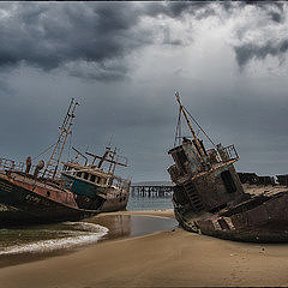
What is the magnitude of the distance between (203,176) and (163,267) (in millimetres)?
9739

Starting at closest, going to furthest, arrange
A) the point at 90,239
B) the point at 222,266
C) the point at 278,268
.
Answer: the point at 278,268 → the point at 222,266 → the point at 90,239

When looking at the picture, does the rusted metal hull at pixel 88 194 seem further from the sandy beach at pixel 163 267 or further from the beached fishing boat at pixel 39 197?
the sandy beach at pixel 163 267

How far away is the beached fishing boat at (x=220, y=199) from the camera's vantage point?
13.0m

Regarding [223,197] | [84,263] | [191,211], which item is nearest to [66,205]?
[191,211]

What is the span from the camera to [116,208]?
1538 inches

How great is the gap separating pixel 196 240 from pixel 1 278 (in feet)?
24.9

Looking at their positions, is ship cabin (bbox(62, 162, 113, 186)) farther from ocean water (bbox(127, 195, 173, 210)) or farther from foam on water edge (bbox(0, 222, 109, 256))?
ocean water (bbox(127, 195, 173, 210))

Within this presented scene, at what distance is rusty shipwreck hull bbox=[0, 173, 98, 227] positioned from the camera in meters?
21.6

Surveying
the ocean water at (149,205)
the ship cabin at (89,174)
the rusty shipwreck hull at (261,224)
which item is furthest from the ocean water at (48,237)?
the ocean water at (149,205)

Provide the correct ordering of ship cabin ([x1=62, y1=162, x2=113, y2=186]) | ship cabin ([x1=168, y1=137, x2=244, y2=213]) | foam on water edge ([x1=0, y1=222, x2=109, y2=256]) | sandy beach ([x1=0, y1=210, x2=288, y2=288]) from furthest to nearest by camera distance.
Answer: ship cabin ([x1=62, y1=162, x2=113, y2=186]) → ship cabin ([x1=168, y1=137, x2=244, y2=213]) → foam on water edge ([x1=0, y1=222, x2=109, y2=256]) → sandy beach ([x1=0, y1=210, x2=288, y2=288])

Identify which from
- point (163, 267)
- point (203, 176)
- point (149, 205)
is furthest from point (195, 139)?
point (149, 205)

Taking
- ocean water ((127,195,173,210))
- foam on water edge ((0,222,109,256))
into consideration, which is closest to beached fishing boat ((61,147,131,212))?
foam on water edge ((0,222,109,256))

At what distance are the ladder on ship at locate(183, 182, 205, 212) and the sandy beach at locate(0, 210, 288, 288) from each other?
217 inches

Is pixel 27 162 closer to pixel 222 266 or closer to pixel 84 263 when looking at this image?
pixel 84 263
